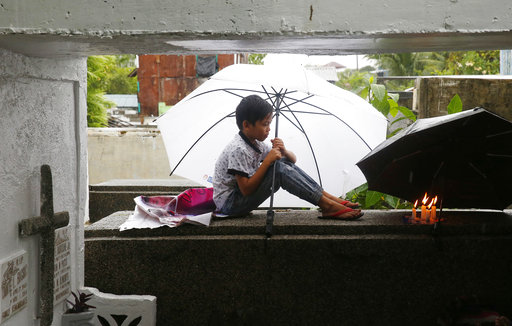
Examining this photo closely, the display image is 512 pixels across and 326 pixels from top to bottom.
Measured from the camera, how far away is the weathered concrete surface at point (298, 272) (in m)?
3.82

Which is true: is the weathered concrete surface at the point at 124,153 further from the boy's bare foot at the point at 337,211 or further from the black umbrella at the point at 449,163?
the black umbrella at the point at 449,163

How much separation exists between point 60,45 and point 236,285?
2.02 meters

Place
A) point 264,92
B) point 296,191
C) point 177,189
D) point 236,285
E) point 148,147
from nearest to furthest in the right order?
point 236,285 → point 296,191 → point 264,92 → point 177,189 → point 148,147

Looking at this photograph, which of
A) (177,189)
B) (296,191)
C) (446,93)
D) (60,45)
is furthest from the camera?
(177,189)

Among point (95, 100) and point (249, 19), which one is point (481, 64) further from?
point (95, 100)

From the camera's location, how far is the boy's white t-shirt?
163 inches

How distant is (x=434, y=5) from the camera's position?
7.29 ft

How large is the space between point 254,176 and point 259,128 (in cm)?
36

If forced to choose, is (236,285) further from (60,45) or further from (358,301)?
(60,45)

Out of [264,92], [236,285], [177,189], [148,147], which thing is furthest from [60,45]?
[148,147]

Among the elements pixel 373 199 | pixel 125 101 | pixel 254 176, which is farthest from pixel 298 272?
pixel 125 101

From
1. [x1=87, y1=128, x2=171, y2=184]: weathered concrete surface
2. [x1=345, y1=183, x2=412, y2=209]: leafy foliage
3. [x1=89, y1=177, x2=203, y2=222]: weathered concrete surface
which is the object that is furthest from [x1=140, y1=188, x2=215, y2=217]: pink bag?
[x1=87, y1=128, x2=171, y2=184]: weathered concrete surface

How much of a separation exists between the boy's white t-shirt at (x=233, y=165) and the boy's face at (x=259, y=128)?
0.24ft

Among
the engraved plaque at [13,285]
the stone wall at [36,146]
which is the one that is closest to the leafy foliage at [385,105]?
the stone wall at [36,146]
